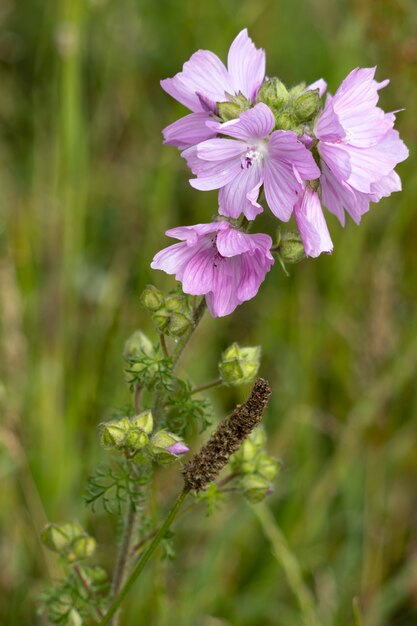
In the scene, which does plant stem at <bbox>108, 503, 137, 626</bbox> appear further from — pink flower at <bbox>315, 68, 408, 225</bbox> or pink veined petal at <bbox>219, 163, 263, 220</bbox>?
pink flower at <bbox>315, 68, 408, 225</bbox>

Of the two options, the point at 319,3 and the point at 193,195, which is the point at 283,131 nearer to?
the point at 193,195

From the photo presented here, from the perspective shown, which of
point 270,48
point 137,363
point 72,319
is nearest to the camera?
point 137,363

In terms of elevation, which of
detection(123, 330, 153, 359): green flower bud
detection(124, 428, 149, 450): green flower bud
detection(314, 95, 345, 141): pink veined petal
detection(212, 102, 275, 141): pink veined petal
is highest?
detection(212, 102, 275, 141): pink veined petal

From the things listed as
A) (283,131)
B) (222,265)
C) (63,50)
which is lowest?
(222,265)

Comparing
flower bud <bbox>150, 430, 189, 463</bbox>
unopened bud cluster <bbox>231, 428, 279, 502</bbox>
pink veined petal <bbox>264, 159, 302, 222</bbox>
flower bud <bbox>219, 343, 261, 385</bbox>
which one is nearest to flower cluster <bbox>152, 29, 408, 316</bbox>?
pink veined petal <bbox>264, 159, 302, 222</bbox>

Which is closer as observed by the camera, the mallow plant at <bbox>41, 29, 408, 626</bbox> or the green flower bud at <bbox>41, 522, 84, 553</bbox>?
the mallow plant at <bbox>41, 29, 408, 626</bbox>

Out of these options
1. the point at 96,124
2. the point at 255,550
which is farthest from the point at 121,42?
the point at 255,550

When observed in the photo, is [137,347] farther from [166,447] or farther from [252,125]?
[252,125]
